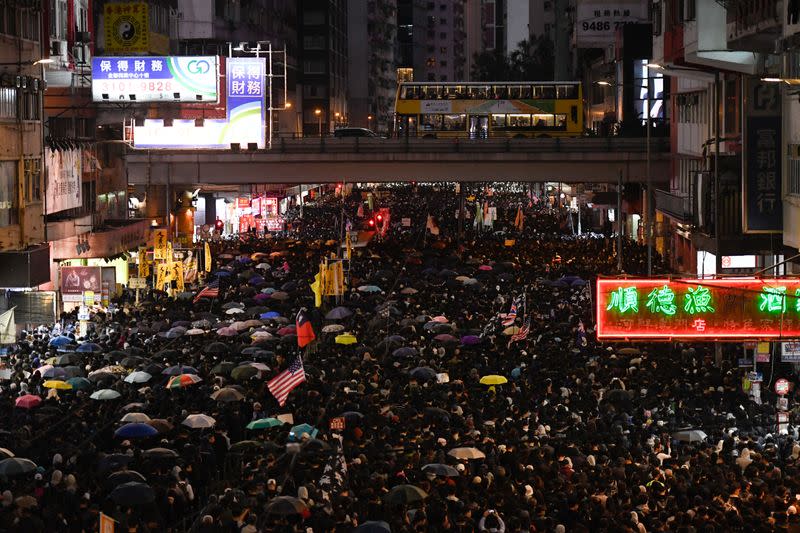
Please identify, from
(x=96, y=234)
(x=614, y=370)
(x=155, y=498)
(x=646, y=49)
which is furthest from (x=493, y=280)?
(x=646, y=49)

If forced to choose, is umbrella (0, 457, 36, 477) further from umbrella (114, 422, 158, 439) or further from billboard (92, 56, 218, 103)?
billboard (92, 56, 218, 103)

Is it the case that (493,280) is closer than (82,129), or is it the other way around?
(493,280)

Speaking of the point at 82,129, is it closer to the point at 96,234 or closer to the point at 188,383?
the point at 96,234

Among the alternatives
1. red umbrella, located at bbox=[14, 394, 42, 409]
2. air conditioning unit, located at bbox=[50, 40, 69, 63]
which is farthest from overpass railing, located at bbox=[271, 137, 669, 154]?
red umbrella, located at bbox=[14, 394, 42, 409]

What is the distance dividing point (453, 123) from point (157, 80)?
1838 centimetres

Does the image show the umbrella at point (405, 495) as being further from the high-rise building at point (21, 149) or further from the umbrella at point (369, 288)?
the umbrella at point (369, 288)

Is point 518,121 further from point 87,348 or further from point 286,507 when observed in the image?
point 286,507

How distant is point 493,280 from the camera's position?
43.6 meters

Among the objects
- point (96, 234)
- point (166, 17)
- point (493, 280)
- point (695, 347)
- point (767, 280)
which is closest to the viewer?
point (767, 280)

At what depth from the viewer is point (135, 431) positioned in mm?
21297

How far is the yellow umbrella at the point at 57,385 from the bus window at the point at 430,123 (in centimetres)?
4490

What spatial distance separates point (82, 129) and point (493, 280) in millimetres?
19358

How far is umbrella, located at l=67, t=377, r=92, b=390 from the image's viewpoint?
84.4 ft

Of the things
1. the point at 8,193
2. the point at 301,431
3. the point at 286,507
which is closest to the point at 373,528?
the point at 286,507
